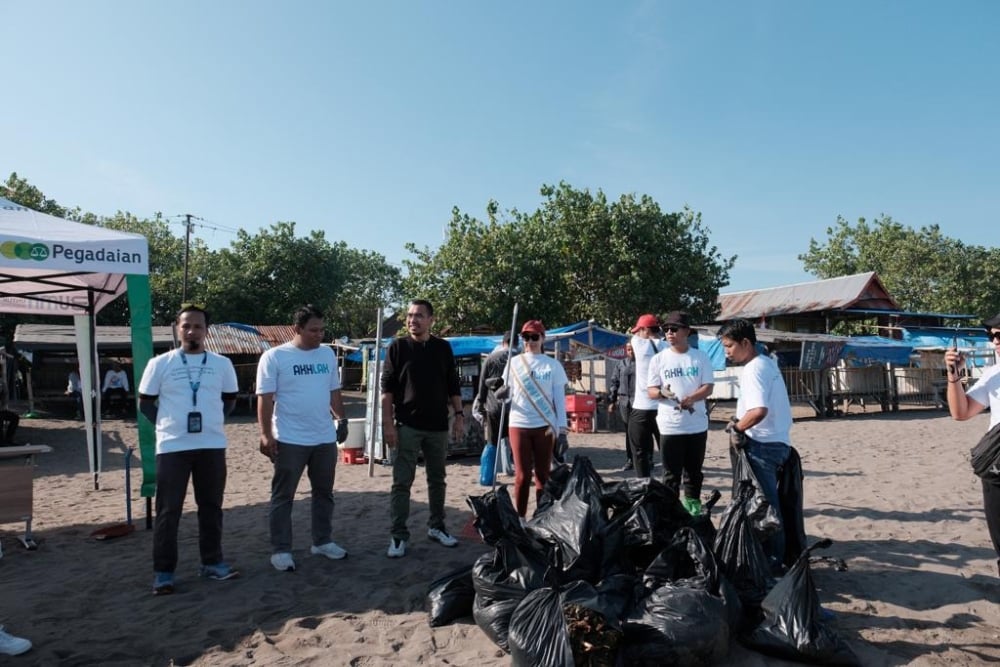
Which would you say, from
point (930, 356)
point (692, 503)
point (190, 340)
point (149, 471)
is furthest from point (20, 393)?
point (930, 356)

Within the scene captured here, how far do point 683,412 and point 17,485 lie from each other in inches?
201

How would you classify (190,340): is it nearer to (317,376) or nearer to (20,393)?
(317,376)

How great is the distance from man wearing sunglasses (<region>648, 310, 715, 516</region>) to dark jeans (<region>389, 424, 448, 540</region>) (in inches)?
63.6

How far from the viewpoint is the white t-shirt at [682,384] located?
4762 millimetres

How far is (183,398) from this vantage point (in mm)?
4098

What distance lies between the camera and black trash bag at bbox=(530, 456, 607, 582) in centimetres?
335

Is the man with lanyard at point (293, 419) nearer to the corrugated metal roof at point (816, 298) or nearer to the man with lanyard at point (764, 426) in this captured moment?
the man with lanyard at point (764, 426)

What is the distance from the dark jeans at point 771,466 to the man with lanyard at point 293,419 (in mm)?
2756

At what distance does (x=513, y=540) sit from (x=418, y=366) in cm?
164

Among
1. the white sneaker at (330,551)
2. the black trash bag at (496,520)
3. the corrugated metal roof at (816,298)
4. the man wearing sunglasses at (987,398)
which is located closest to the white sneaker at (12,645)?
the white sneaker at (330,551)

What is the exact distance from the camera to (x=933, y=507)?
6.23 meters

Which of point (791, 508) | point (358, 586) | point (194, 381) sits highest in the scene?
point (194, 381)

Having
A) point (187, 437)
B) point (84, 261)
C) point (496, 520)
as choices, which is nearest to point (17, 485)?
point (84, 261)

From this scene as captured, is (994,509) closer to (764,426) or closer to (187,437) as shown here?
(764,426)
